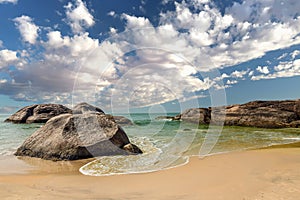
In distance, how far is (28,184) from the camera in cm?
468

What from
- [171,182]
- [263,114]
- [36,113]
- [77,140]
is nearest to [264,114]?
[263,114]

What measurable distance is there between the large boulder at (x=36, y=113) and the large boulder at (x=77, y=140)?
26.0 meters

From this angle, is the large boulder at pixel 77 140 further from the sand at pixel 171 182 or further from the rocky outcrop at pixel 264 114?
the rocky outcrop at pixel 264 114

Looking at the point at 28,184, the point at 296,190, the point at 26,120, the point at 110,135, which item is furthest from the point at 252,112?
the point at 26,120

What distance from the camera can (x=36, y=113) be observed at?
32.8 meters

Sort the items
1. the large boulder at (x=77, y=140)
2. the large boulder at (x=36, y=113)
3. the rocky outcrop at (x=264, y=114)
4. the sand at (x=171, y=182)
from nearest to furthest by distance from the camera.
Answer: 1. the sand at (x=171, y=182)
2. the large boulder at (x=77, y=140)
3. the rocky outcrop at (x=264, y=114)
4. the large boulder at (x=36, y=113)

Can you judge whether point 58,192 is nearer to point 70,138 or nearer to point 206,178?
point 206,178

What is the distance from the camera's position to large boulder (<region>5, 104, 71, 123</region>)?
31.9m

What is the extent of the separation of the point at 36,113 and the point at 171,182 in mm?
32515

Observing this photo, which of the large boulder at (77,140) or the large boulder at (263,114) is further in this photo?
the large boulder at (263,114)

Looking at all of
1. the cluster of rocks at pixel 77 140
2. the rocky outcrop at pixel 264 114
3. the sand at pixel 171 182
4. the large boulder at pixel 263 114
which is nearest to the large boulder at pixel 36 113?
the rocky outcrop at pixel 264 114

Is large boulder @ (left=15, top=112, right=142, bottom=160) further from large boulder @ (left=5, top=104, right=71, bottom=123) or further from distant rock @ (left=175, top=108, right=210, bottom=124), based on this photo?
large boulder @ (left=5, top=104, right=71, bottom=123)

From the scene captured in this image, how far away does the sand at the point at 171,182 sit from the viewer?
13.0 ft

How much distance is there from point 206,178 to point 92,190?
243 cm
